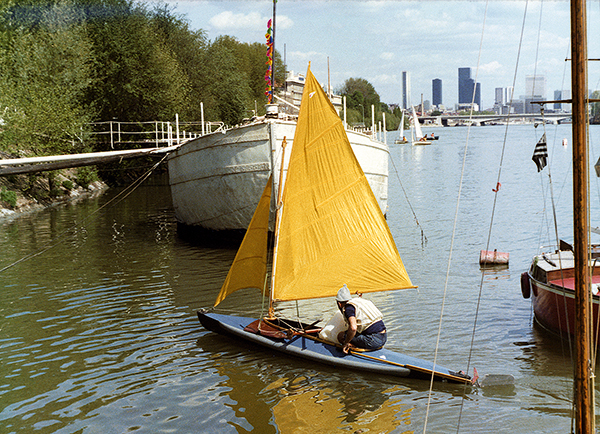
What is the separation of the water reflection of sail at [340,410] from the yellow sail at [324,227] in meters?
2.29

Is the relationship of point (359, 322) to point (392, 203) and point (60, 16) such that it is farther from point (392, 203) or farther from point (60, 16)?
point (60, 16)

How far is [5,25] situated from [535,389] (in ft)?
141

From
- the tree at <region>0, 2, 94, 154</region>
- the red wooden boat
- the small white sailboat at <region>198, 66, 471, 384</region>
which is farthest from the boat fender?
the tree at <region>0, 2, 94, 154</region>

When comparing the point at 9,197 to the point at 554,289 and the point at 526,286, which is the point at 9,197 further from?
the point at 554,289

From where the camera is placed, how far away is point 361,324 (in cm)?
1013

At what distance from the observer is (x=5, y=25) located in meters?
40.8

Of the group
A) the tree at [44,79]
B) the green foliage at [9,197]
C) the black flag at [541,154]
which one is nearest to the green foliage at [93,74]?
the tree at [44,79]

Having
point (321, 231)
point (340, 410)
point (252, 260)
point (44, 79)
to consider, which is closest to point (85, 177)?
point (44, 79)

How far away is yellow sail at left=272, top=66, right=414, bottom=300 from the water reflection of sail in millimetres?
2293

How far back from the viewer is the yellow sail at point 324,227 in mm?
11336

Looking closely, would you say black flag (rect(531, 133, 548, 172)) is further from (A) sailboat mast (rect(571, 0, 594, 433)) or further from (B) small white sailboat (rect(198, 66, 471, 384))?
(A) sailboat mast (rect(571, 0, 594, 433))

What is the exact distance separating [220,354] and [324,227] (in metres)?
3.21

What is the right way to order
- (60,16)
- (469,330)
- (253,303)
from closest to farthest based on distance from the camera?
(469,330) < (253,303) < (60,16)

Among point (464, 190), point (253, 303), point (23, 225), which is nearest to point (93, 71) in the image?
point (23, 225)
